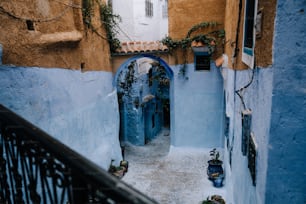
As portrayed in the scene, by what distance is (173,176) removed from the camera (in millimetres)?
9594

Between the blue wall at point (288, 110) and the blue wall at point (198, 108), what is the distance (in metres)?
8.57

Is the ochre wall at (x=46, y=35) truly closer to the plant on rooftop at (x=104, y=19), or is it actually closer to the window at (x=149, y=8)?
the plant on rooftop at (x=104, y=19)

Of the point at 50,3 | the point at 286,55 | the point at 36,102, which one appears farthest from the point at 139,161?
the point at 286,55

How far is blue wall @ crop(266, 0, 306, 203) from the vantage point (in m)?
2.24

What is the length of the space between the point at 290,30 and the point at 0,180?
3097mm

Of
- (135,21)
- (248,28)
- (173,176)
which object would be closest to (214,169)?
(173,176)

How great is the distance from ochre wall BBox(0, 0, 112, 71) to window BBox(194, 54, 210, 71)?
479 cm

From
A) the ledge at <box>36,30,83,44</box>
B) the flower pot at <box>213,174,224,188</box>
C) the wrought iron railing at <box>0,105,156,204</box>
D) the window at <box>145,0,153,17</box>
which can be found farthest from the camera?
the window at <box>145,0,153,17</box>

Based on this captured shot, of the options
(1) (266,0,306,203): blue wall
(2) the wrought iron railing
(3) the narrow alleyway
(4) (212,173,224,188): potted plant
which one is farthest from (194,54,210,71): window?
(2) the wrought iron railing

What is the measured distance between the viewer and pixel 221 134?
11031 millimetres

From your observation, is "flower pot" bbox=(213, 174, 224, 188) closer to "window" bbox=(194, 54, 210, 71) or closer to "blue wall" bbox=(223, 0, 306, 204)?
"window" bbox=(194, 54, 210, 71)

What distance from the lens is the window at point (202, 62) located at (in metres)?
10.8

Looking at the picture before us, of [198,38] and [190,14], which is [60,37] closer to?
[198,38]

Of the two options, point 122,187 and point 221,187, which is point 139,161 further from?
point 122,187
